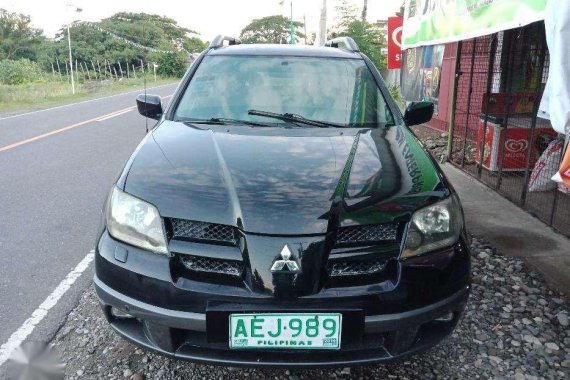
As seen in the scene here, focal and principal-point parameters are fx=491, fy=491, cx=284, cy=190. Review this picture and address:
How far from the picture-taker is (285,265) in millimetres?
1861

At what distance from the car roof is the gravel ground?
194cm

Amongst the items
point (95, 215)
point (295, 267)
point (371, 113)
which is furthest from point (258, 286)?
point (95, 215)

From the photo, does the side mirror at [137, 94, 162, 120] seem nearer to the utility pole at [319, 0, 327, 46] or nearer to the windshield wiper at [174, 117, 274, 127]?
the windshield wiper at [174, 117, 274, 127]

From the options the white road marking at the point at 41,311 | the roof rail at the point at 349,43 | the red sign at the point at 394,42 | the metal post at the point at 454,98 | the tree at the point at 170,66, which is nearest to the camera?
the white road marking at the point at 41,311

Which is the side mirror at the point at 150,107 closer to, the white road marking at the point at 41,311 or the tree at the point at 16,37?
the white road marking at the point at 41,311

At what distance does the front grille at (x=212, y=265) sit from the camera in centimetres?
193

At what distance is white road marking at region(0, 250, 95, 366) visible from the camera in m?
2.63

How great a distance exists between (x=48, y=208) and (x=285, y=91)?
10.0ft

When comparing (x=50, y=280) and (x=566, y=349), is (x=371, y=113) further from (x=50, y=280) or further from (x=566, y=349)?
(x=50, y=280)

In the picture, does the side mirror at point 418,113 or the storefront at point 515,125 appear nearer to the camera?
the side mirror at point 418,113

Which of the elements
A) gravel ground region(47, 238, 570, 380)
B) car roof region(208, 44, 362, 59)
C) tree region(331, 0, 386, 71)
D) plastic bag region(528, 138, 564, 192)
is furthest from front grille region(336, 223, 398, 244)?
tree region(331, 0, 386, 71)

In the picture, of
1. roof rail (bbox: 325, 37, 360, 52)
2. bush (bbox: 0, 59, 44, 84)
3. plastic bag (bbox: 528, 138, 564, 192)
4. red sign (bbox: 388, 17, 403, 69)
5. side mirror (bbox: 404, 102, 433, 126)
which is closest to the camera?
side mirror (bbox: 404, 102, 433, 126)

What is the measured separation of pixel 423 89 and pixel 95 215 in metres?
8.39

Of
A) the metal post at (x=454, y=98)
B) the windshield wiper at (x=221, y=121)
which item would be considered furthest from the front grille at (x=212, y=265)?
the metal post at (x=454, y=98)
